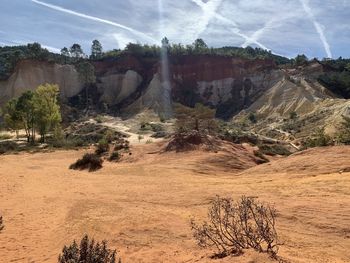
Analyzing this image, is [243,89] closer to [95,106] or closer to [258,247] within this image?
[95,106]

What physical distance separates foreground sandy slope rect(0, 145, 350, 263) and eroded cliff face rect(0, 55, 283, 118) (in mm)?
56022

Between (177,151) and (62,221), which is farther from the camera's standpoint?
(177,151)

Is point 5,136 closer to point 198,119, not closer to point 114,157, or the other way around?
point 198,119

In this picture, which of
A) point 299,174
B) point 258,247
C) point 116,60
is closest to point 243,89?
point 116,60

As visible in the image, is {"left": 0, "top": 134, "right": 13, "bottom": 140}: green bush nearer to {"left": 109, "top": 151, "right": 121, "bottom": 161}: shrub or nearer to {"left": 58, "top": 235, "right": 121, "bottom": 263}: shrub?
{"left": 109, "top": 151, "right": 121, "bottom": 161}: shrub

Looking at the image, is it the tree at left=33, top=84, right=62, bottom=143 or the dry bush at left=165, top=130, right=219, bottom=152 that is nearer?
the dry bush at left=165, top=130, right=219, bottom=152

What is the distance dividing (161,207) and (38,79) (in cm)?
7718

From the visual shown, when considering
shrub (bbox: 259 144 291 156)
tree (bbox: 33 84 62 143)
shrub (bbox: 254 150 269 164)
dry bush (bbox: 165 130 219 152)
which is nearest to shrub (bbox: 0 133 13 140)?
tree (bbox: 33 84 62 143)

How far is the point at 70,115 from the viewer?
7812cm

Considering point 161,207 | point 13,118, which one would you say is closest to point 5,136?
point 13,118

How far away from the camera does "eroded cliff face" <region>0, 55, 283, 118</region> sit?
82438 millimetres

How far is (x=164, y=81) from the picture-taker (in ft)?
289

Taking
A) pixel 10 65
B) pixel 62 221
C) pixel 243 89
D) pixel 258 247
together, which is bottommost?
pixel 62 221

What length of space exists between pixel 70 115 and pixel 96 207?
215ft
